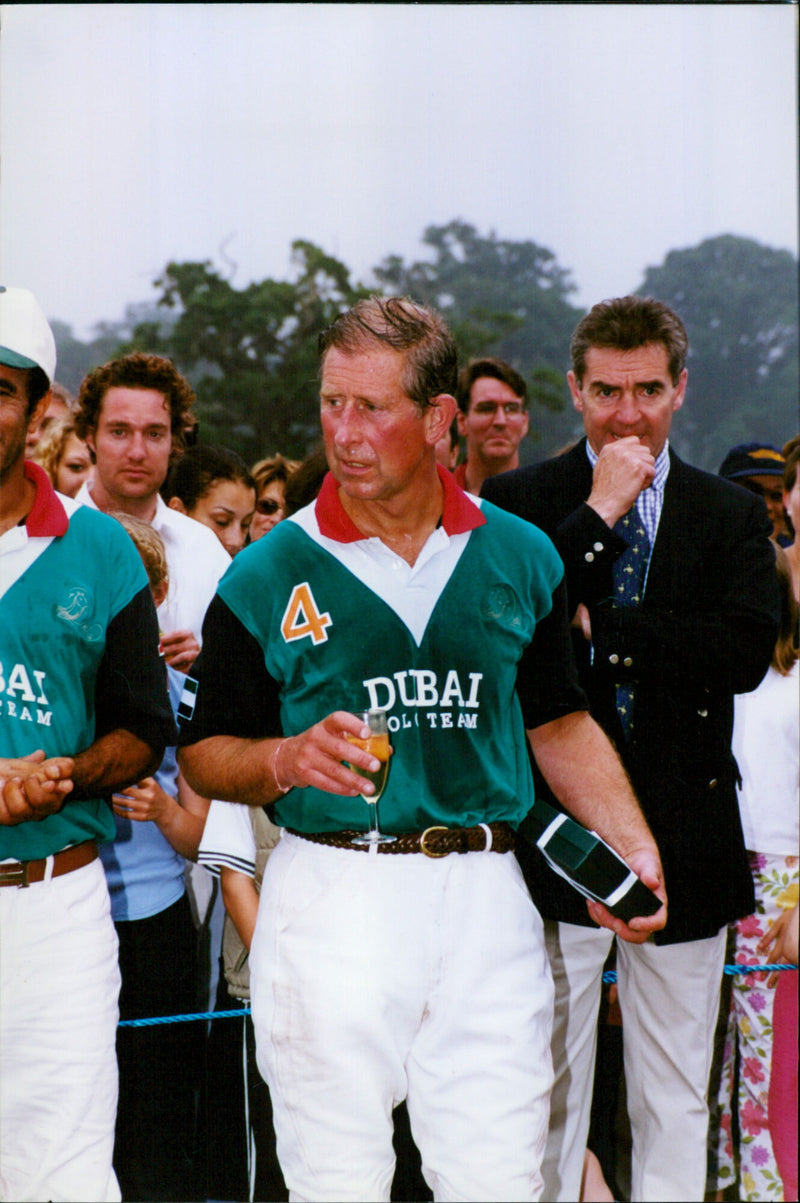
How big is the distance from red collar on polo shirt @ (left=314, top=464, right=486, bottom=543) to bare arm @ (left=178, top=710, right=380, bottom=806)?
15.8 inches

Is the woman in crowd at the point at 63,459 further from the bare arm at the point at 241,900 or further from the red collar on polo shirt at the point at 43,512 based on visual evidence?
the bare arm at the point at 241,900

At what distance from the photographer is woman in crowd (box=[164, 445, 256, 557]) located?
320 centimetres

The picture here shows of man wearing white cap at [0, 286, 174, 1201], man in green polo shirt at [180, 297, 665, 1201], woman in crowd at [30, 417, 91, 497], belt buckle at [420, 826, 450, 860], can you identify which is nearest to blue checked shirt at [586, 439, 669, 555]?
man in green polo shirt at [180, 297, 665, 1201]

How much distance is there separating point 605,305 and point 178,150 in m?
1.11

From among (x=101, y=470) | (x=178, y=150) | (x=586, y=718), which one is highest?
(x=178, y=150)

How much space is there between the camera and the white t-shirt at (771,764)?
3.19 m

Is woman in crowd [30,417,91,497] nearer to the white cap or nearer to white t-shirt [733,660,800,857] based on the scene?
the white cap

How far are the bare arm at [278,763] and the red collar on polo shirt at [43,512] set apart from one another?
1.92 ft

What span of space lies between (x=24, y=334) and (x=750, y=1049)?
2.44m

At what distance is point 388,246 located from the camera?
10.6ft

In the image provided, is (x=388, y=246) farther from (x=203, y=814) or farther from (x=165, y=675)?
(x=203, y=814)

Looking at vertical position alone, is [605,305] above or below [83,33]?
below

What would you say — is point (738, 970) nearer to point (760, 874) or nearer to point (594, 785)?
point (760, 874)

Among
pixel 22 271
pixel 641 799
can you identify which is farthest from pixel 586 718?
pixel 22 271
